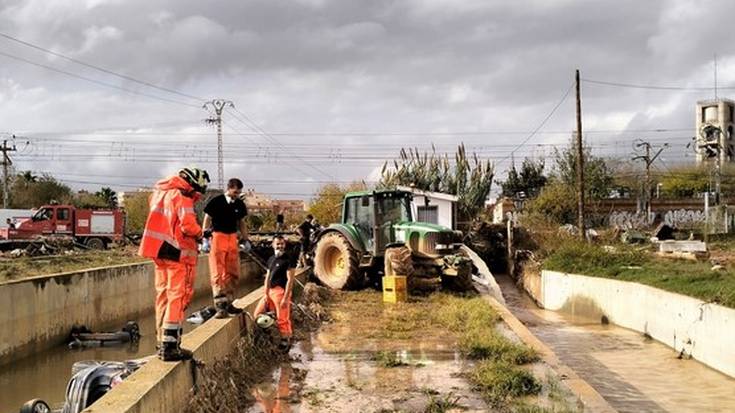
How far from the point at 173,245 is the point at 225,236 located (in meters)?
2.59

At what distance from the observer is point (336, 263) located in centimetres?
1788

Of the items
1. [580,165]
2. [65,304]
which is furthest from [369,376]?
[580,165]

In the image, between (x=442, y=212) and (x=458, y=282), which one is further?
(x=442, y=212)

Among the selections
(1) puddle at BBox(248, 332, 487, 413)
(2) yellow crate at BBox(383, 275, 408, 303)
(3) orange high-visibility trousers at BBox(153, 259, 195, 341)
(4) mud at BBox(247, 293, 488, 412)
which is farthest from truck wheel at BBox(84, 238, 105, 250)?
(3) orange high-visibility trousers at BBox(153, 259, 195, 341)

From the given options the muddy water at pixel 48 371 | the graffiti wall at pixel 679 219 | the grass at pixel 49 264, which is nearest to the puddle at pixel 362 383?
the muddy water at pixel 48 371

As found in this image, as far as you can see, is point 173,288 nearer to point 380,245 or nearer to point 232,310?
point 232,310

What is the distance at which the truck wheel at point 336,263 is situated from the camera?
16969mm

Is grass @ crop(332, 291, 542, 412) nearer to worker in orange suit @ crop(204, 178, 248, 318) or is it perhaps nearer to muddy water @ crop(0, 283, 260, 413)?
worker in orange suit @ crop(204, 178, 248, 318)

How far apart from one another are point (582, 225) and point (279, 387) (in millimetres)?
21795

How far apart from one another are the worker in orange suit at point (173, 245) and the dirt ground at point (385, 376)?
1.29 m

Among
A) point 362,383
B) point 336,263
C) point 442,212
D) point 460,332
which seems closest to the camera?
point 362,383

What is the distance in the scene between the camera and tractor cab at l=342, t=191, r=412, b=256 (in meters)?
17.0

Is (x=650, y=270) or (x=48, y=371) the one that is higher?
(x=650, y=270)

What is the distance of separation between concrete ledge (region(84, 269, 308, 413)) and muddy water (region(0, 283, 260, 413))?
11.4 feet
